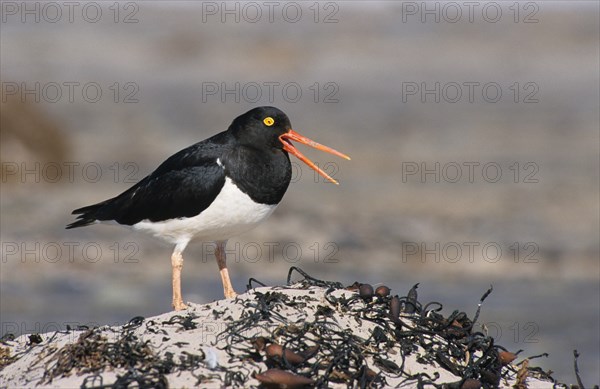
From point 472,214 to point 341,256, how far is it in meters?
4.57

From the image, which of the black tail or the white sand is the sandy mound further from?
the black tail

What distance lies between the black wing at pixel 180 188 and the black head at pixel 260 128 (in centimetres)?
20

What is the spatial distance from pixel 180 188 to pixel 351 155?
21.6m

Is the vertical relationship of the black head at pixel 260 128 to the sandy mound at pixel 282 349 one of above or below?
above

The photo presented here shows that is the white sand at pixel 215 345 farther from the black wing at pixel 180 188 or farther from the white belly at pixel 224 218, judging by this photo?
the black wing at pixel 180 188

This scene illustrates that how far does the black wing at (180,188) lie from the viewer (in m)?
9.45

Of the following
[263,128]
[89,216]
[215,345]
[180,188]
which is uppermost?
[263,128]

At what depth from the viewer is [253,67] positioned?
50.0 metres

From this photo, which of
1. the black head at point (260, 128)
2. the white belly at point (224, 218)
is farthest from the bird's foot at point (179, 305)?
the black head at point (260, 128)

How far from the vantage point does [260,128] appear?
9680mm

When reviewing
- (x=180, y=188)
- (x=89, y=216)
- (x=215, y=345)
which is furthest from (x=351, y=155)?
(x=215, y=345)

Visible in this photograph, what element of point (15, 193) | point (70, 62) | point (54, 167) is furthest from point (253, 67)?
point (15, 193)

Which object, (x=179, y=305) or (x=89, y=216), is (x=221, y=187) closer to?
(x=179, y=305)

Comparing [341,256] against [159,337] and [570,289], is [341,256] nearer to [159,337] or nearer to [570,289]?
[570,289]
